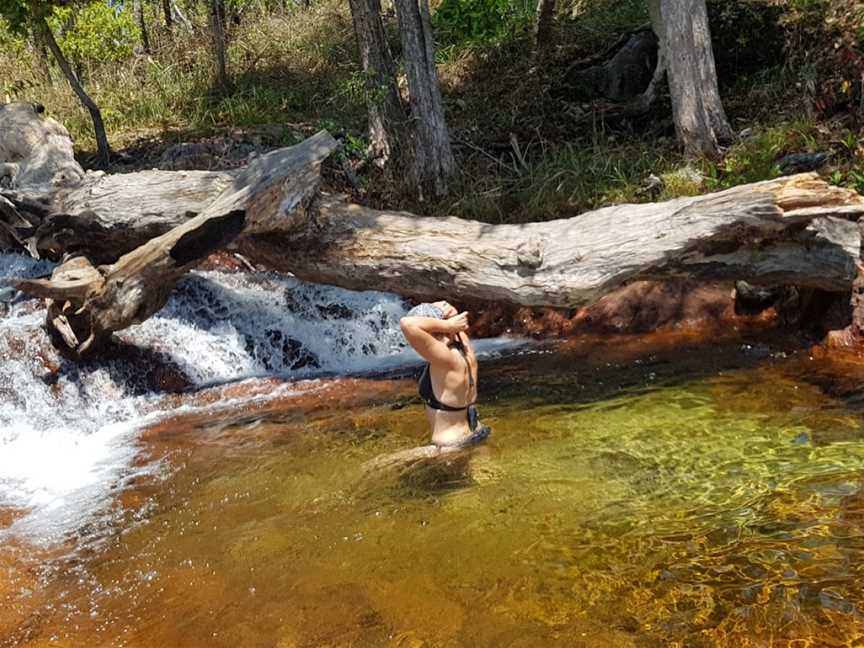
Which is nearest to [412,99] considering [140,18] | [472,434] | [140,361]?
[140,361]

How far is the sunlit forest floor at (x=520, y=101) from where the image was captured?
9562 millimetres

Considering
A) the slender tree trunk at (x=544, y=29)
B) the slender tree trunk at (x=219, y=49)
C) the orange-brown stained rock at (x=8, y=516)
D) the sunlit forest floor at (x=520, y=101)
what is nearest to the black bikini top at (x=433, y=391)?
the orange-brown stained rock at (x=8, y=516)

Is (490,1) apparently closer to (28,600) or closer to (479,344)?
(479,344)

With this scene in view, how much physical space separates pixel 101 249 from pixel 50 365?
1140 mm

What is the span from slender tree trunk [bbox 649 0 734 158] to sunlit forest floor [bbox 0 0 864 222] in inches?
11.8

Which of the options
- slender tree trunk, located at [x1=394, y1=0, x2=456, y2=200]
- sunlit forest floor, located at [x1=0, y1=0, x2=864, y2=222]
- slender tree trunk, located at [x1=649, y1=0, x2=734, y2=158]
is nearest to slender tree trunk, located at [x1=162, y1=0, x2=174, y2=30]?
sunlit forest floor, located at [x1=0, y1=0, x2=864, y2=222]

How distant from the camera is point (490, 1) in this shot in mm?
10477

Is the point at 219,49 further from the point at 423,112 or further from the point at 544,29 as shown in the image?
the point at 423,112

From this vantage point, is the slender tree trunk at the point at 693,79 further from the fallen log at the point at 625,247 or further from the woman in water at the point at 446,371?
the woman in water at the point at 446,371

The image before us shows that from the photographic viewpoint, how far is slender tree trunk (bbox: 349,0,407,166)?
35.6ft

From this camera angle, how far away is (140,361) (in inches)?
334

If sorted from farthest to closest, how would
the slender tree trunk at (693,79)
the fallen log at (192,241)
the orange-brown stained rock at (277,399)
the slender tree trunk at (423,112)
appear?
the slender tree trunk at (423,112)
the slender tree trunk at (693,79)
the orange-brown stained rock at (277,399)
the fallen log at (192,241)

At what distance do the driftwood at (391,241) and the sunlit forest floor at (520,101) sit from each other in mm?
2136

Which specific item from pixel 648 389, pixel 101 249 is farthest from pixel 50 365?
pixel 648 389
